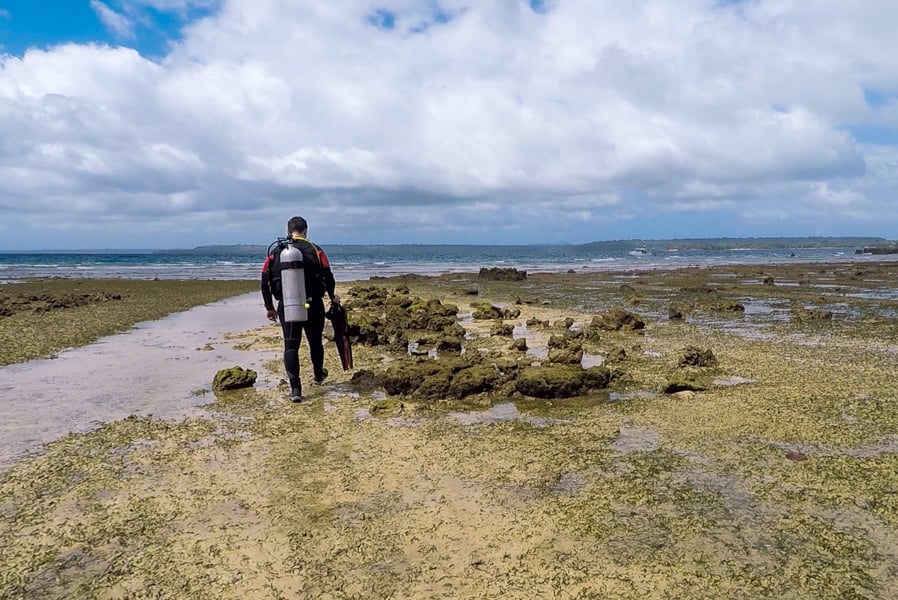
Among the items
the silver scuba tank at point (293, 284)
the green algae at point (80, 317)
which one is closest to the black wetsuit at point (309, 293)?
the silver scuba tank at point (293, 284)

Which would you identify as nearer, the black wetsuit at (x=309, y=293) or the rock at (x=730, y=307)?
the black wetsuit at (x=309, y=293)

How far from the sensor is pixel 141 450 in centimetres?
606

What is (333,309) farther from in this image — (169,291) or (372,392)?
(169,291)

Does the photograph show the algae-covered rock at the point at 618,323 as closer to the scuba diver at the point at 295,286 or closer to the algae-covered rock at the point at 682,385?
the algae-covered rock at the point at 682,385

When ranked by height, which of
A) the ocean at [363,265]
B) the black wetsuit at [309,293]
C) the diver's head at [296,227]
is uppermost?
the diver's head at [296,227]

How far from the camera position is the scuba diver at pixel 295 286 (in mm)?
7926

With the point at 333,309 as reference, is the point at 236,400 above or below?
below

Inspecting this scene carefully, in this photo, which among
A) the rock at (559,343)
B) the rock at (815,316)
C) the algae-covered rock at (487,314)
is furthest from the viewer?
the algae-covered rock at (487,314)

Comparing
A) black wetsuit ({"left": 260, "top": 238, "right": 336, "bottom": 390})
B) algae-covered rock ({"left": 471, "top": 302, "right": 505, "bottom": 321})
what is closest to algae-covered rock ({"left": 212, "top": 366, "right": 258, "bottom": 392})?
black wetsuit ({"left": 260, "top": 238, "right": 336, "bottom": 390})

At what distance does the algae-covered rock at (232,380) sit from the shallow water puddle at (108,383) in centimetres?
25

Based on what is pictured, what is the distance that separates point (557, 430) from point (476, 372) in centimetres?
198

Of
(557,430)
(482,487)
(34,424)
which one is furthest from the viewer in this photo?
(34,424)

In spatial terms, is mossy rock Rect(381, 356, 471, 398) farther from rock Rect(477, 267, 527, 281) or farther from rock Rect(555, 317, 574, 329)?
rock Rect(477, 267, 527, 281)

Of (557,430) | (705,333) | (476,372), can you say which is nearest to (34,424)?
(476,372)
